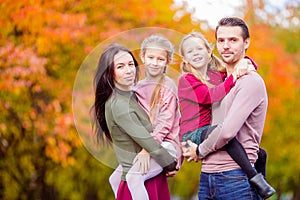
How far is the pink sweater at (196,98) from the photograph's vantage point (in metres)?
3.26

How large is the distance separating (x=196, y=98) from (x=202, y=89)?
0.06 meters

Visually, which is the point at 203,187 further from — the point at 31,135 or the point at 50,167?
the point at 50,167

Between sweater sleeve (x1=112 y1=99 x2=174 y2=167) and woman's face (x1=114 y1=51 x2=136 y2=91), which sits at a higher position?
woman's face (x1=114 y1=51 x2=136 y2=91)

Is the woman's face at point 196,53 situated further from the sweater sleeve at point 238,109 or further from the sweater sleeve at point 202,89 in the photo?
the sweater sleeve at point 238,109

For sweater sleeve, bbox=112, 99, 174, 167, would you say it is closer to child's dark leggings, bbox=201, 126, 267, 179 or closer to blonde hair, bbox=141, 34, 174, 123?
blonde hair, bbox=141, 34, 174, 123

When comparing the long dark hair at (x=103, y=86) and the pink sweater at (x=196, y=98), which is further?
the long dark hair at (x=103, y=86)

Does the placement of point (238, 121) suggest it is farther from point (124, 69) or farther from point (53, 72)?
point (53, 72)

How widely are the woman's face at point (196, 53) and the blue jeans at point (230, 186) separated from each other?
1.87ft

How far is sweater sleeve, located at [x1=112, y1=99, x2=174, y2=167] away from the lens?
132 inches

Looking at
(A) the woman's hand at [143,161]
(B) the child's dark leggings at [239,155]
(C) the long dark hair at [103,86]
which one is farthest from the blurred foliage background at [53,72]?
(B) the child's dark leggings at [239,155]

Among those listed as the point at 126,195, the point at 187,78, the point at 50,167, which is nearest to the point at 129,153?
the point at 126,195

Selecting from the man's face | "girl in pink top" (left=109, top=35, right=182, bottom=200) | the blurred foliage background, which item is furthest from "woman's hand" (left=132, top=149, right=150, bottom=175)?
the blurred foliage background

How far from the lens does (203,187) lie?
337cm

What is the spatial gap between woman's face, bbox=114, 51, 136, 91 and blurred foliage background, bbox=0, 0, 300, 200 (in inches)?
148
